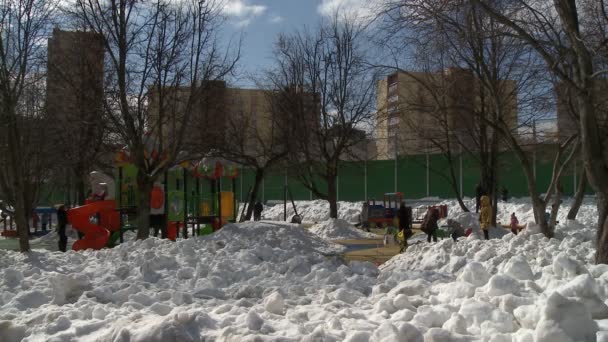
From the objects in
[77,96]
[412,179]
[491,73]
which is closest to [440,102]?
[491,73]

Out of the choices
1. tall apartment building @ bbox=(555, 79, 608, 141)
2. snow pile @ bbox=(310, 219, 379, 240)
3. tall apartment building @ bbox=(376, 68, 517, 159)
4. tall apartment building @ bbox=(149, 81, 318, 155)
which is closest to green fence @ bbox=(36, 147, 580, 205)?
tall apartment building @ bbox=(149, 81, 318, 155)

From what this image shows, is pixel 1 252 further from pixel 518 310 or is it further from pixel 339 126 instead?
pixel 339 126

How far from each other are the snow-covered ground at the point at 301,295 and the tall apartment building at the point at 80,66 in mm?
5147

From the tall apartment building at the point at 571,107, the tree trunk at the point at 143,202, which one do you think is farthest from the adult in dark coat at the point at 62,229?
the tall apartment building at the point at 571,107

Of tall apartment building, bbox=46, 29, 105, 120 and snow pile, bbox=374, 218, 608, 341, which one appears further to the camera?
tall apartment building, bbox=46, 29, 105, 120

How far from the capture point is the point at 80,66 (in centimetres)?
1716

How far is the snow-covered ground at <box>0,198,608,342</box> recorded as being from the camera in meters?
5.31

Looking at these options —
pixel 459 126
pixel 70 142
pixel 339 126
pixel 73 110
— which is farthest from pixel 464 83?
pixel 70 142

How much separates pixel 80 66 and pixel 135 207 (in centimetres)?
447

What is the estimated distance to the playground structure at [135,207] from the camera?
16781 mm

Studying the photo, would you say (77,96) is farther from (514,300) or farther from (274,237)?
(514,300)

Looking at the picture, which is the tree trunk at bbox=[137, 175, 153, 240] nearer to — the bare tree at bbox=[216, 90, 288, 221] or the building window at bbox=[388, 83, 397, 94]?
the bare tree at bbox=[216, 90, 288, 221]

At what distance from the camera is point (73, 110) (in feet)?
61.2

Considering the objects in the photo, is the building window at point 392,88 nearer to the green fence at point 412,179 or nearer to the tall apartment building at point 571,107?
the tall apartment building at point 571,107
